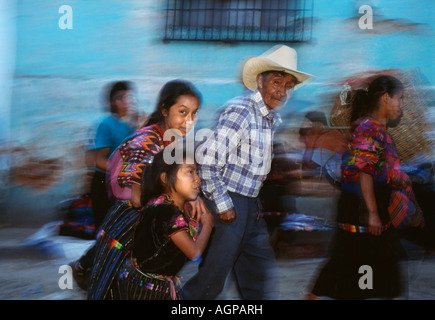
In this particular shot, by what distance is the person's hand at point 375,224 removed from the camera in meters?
2.93

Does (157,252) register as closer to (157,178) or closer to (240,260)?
(157,178)

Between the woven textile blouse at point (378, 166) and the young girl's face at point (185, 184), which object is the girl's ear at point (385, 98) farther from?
the young girl's face at point (185, 184)

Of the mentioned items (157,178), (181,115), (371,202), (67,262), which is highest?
(181,115)

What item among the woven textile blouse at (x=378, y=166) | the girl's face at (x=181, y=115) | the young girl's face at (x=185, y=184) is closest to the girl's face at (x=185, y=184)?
the young girl's face at (x=185, y=184)

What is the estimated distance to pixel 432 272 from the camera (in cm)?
414

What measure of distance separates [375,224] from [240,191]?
32.2 inches

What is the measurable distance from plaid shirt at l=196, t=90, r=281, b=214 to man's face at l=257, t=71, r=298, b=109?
6 centimetres

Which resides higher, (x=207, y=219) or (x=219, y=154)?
(x=219, y=154)

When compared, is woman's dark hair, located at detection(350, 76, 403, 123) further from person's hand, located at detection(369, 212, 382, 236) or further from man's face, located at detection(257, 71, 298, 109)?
person's hand, located at detection(369, 212, 382, 236)

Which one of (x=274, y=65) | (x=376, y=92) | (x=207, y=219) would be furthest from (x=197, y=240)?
(x=376, y=92)

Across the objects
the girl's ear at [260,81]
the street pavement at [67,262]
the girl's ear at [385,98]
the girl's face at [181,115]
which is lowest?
the street pavement at [67,262]

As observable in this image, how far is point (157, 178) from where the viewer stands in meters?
2.66

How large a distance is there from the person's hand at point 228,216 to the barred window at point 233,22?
1.79 m

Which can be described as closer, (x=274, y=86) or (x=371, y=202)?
(x=371, y=202)
